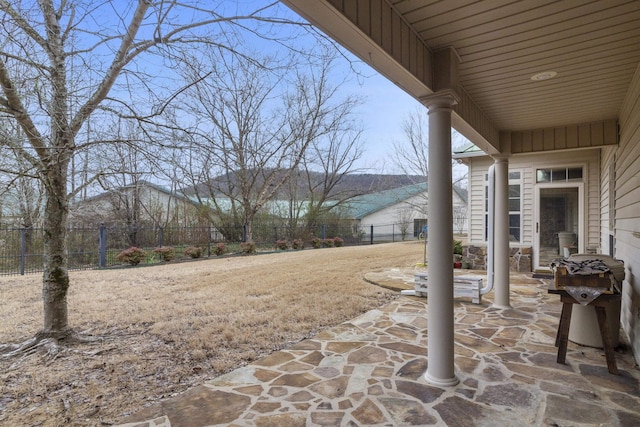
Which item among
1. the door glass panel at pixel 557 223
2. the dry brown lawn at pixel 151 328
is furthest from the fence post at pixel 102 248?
the door glass panel at pixel 557 223

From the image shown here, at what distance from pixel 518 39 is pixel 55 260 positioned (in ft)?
15.3

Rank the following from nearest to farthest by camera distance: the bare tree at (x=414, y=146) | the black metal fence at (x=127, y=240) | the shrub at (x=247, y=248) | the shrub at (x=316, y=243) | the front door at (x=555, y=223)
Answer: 1. the front door at (x=555, y=223)
2. the black metal fence at (x=127, y=240)
3. the shrub at (x=247, y=248)
4. the shrub at (x=316, y=243)
5. the bare tree at (x=414, y=146)

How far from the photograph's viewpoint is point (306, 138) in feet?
53.6

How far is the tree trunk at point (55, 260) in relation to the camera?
380 centimetres

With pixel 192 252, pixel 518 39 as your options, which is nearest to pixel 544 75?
pixel 518 39

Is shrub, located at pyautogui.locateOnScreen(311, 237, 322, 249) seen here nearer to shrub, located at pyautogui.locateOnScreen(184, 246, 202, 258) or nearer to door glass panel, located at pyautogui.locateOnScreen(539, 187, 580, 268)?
shrub, located at pyautogui.locateOnScreen(184, 246, 202, 258)

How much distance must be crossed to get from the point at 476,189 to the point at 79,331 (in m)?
7.79

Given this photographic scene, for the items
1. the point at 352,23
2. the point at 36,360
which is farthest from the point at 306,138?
the point at 352,23

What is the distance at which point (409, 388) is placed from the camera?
263cm

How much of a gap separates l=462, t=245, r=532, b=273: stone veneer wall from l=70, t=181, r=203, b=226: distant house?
6.98 m

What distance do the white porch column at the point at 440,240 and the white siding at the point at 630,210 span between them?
1.69 metres

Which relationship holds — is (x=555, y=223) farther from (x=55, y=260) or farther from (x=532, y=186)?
(x=55, y=260)

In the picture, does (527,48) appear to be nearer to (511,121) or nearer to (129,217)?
(511,121)

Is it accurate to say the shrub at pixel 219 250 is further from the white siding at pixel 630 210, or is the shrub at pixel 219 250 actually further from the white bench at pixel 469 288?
the white siding at pixel 630 210
